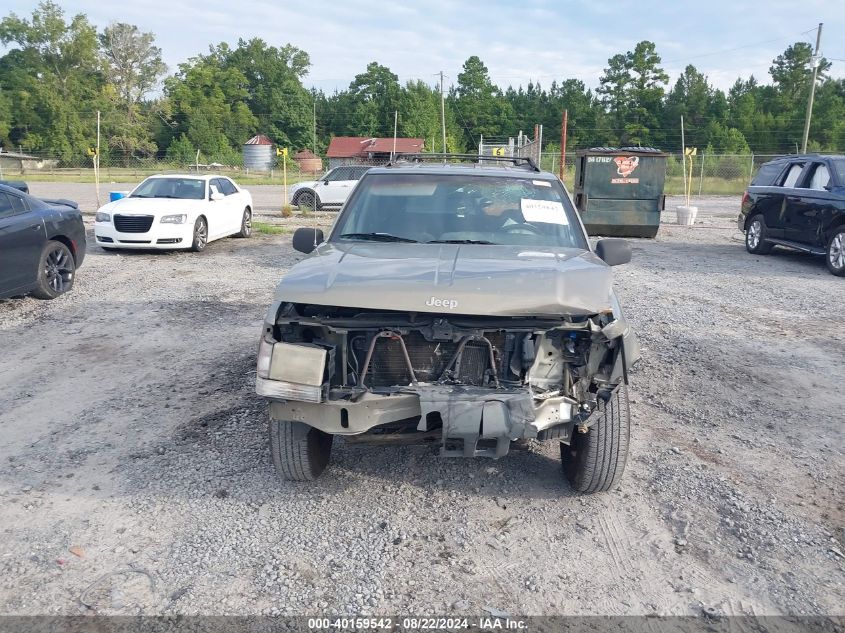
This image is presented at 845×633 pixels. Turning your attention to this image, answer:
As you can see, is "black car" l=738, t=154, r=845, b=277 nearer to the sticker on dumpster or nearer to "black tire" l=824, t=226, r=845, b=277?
"black tire" l=824, t=226, r=845, b=277

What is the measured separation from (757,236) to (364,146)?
6234cm

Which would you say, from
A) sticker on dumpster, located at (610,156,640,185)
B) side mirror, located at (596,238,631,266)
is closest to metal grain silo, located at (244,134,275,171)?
sticker on dumpster, located at (610,156,640,185)

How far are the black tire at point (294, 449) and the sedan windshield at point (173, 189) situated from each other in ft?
37.8

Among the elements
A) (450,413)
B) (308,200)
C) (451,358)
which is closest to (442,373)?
(451,358)

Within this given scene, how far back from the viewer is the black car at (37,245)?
840cm

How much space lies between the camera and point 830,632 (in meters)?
2.93

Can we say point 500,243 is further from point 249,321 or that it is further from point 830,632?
point 249,321

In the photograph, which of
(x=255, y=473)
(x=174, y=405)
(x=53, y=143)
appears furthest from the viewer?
(x=53, y=143)

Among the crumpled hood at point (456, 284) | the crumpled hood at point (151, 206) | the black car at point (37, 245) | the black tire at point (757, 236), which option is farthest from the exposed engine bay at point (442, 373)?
the black tire at point (757, 236)

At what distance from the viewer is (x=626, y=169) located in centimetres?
1634

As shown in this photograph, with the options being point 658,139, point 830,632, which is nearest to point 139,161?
point 658,139

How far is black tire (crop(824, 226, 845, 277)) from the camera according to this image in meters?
11.4

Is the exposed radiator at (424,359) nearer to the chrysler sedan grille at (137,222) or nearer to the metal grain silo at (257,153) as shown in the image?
the chrysler sedan grille at (137,222)

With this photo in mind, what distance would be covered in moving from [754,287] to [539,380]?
27.2ft
